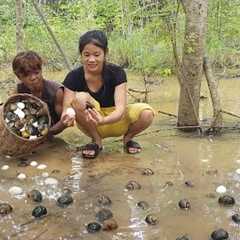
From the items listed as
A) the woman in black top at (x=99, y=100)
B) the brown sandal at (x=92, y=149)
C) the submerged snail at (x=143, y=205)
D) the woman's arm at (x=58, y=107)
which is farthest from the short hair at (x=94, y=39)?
the submerged snail at (x=143, y=205)

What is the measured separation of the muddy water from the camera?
2826mm

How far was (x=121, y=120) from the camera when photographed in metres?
4.34

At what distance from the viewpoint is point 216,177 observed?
12.2 feet

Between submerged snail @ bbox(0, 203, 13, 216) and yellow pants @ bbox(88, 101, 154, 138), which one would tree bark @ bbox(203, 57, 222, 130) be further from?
submerged snail @ bbox(0, 203, 13, 216)

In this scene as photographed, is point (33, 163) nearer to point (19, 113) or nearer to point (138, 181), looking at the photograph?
point (19, 113)

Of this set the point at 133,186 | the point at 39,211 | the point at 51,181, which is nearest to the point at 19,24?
the point at 51,181

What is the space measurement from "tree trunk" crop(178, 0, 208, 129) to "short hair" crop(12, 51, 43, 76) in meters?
1.56

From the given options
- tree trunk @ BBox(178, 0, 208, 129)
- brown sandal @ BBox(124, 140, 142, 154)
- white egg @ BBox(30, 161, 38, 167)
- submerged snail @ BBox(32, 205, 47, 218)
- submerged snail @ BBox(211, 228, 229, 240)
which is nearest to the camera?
submerged snail @ BBox(211, 228, 229, 240)

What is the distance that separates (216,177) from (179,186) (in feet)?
1.18

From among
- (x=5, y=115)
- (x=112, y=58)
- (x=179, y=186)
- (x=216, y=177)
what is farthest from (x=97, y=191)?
(x=112, y=58)

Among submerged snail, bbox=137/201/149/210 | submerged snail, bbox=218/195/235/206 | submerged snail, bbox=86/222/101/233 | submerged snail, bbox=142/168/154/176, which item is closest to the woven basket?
submerged snail, bbox=142/168/154/176

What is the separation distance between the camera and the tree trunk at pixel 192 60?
4828mm

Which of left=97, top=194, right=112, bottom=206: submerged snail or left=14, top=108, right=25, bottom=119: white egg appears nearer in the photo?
left=97, top=194, right=112, bottom=206: submerged snail

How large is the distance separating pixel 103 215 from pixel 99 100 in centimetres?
153
